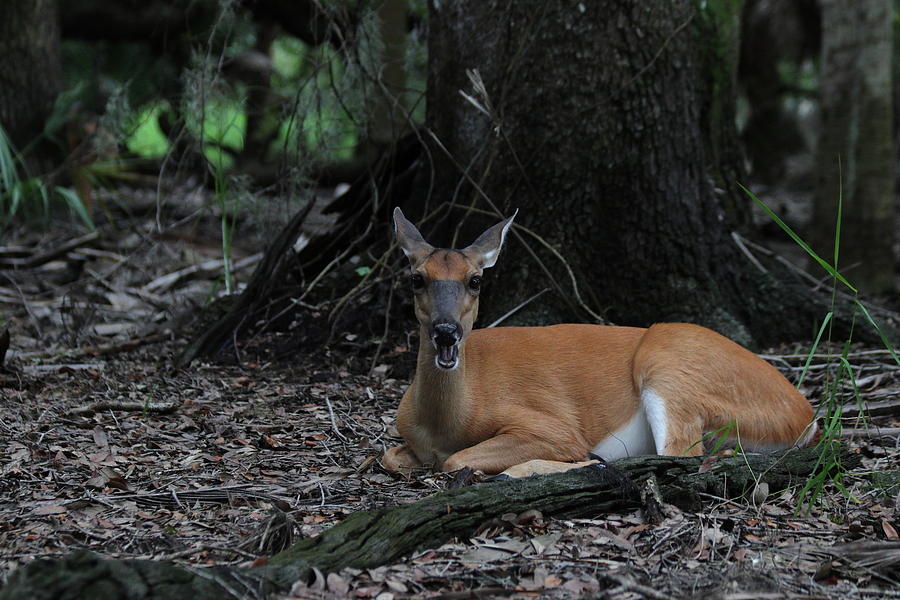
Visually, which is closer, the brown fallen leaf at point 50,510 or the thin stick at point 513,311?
the brown fallen leaf at point 50,510

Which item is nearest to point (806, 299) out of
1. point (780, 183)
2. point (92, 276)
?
point (92, 276)

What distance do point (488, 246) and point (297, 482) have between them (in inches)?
54.5

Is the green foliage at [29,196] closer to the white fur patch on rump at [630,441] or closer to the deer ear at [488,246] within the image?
the deer ear at [488,246]

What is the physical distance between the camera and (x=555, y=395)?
4.70 m

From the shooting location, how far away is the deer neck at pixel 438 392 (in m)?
4.34

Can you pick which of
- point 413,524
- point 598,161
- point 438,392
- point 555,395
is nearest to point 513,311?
point 598,161

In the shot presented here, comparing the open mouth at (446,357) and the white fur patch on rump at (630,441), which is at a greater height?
the open mouth at (446,357)

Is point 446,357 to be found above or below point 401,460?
above

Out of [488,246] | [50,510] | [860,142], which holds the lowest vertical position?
[50,510]

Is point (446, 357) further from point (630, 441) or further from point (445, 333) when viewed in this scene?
point (630, 441)

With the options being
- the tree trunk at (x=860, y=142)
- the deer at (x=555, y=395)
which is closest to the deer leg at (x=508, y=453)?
the deer at (x=555, y=395)

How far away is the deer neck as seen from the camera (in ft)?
14.2

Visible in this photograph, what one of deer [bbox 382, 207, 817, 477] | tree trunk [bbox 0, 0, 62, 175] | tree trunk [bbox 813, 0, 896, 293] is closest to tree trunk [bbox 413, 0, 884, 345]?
deer [bbox 382, 207, 817, 477]

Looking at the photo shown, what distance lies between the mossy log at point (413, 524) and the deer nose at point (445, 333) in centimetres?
79
